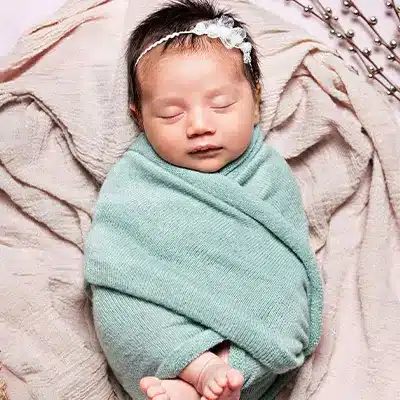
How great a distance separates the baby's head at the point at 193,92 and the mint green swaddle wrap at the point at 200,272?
5 cm

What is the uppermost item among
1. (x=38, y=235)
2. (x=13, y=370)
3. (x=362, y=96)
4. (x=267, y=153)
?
(x=362, y=96)

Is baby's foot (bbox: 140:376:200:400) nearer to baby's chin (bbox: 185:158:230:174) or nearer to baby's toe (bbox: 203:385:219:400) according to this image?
baby's toe (bbox: 203:385:219:400)

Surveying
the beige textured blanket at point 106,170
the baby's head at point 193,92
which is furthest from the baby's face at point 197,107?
the beige textured blanket at point 106,170

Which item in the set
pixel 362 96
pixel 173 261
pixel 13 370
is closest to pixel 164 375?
pixel 173 261

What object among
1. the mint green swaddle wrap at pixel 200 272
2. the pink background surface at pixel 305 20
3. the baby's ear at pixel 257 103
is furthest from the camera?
the pink background surface at pixel 305 20

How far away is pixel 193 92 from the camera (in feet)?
4.43

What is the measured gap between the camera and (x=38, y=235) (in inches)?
60.3

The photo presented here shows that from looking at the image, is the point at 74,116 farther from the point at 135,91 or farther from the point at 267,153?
the point at 267,153

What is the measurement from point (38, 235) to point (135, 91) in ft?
1.09

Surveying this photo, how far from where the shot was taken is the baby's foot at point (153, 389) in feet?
3.89

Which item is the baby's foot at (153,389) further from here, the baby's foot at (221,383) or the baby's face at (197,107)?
the baby's face at (197,107)

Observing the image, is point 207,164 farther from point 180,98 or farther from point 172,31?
point 172,31

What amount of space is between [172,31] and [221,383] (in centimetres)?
59

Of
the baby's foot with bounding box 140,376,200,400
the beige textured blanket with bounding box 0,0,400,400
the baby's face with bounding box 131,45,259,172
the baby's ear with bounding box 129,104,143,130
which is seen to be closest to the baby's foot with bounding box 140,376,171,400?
the baby's foot with bounding box 140,376,200,400
